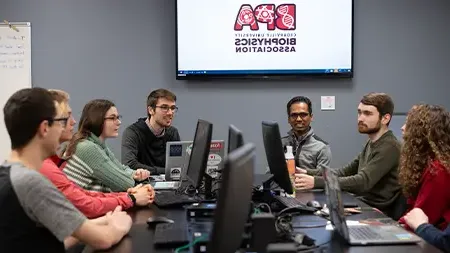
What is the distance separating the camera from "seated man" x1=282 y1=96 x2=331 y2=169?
3812 millimetres

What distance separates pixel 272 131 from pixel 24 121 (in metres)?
1.20

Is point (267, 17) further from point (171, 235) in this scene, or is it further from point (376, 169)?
point (171, 235)

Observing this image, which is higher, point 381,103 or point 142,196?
point 381,103

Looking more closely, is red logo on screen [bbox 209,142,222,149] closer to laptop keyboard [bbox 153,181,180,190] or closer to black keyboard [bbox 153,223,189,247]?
laptop keyboard [bbox 153,181,180,190]

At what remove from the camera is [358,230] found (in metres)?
2.11

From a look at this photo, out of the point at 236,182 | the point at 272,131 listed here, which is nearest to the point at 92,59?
the point at 272,131

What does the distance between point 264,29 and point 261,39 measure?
10cm

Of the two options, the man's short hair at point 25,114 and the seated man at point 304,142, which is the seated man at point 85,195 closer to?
the man's short hair at point 25,114

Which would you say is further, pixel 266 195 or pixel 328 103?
pixel 328 103

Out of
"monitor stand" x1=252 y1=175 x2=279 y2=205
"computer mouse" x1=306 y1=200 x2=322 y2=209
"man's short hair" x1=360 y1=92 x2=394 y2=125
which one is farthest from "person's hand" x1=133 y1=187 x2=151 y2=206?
"man's short hair" x1=360 y1=92 x2=394 y2=125

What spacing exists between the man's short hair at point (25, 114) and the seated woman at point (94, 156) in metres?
0.96

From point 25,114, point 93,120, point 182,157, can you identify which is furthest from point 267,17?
point 25,114

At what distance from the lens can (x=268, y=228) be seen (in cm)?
168

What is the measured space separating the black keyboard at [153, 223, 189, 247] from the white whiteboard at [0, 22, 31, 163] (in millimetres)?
3060
